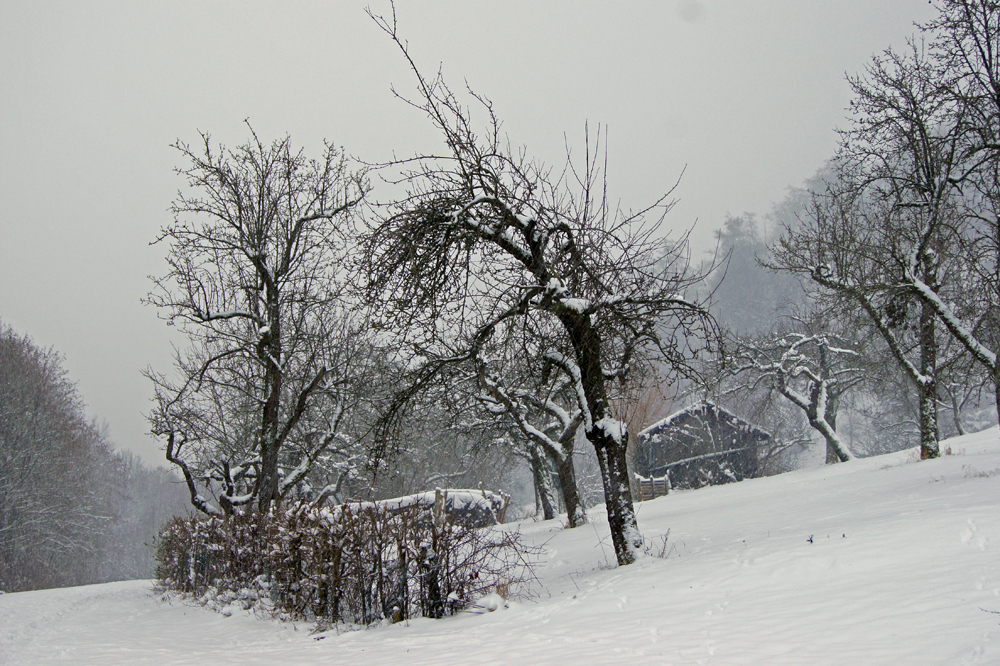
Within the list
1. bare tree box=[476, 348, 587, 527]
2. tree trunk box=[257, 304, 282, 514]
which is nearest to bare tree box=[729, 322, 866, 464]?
bare tree box=[476, 348, 587, 527]

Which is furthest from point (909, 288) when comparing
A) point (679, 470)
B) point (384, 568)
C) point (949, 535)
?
point (679, 470)

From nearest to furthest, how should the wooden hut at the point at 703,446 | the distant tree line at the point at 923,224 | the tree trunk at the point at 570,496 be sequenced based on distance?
the distant tree line at the point at 923,224
the tree trunk at the point at 570,496
the wooden hut at the point at 703,446

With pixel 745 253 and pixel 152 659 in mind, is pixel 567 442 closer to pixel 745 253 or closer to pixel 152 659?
pixel 152 659

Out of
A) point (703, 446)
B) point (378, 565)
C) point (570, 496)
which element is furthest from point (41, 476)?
point (703, 446)

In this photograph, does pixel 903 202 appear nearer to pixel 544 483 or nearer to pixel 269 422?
pixel 269 422

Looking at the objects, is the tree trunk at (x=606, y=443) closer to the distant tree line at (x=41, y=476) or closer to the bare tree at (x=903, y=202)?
the bare tree at (x=903, y=202)

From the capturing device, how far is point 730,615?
4.92 meters

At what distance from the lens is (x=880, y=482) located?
41.1 feet

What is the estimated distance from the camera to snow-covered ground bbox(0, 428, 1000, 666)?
4027 millimetres

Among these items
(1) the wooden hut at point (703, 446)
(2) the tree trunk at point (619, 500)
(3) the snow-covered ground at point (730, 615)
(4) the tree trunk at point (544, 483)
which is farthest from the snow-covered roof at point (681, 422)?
(2) the tree trunk at point (619, 500)

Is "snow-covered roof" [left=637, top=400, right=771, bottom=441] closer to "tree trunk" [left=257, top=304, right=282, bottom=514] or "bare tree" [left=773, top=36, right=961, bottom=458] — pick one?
"bare tree" [left=773, top=36, right=961, bottom=458]

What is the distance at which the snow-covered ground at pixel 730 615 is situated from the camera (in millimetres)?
4027

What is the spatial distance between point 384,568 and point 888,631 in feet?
16.4

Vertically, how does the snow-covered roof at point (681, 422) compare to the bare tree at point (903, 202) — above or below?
below
